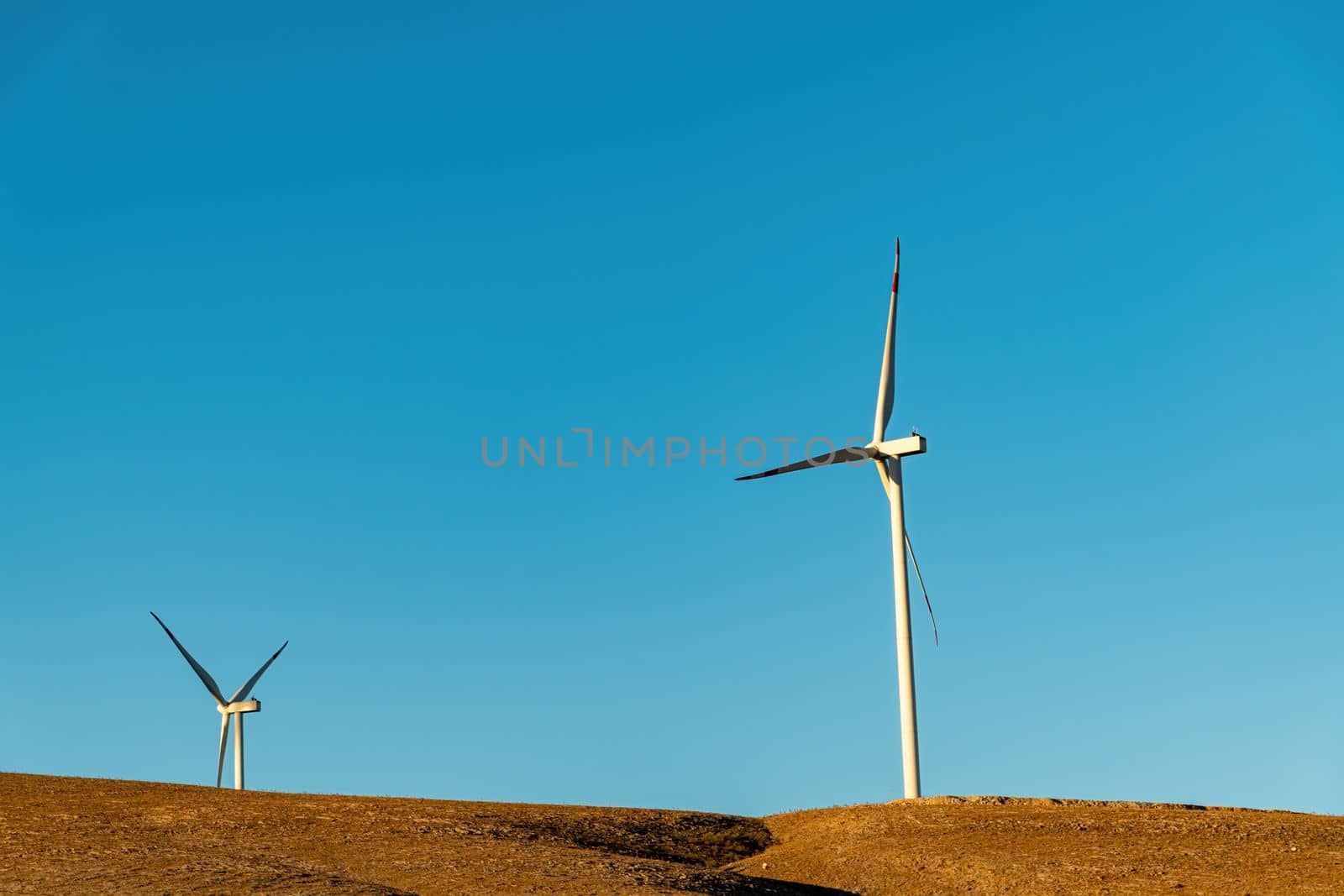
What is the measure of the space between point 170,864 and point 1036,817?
83.8ft

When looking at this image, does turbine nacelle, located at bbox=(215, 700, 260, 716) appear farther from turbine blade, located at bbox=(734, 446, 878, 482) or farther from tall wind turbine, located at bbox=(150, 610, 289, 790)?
turbine blade, located at bbox=(734, 446, 878, 482)

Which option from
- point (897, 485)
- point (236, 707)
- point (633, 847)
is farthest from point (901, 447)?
point (236, 707)

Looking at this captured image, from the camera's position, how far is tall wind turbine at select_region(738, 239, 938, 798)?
53906mm

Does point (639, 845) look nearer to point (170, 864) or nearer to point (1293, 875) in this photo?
point (170, 864)

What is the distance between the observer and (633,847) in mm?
45406

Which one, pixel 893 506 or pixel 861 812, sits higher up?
pixel 893 506

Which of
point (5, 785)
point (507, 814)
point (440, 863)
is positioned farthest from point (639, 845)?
point (5, 785)

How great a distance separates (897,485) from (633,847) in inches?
851

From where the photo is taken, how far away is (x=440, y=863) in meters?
39.6

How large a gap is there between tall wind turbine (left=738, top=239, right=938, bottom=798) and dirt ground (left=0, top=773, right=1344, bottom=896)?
3580mm

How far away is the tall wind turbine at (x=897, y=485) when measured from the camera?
5391 centimetres

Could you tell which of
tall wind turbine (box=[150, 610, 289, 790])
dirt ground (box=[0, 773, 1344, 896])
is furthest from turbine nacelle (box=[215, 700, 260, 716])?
dirt ground (box=[0, 773, 1344, 896])

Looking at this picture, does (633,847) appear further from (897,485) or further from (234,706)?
(234,706)

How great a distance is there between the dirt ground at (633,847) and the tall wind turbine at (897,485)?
358 cm
